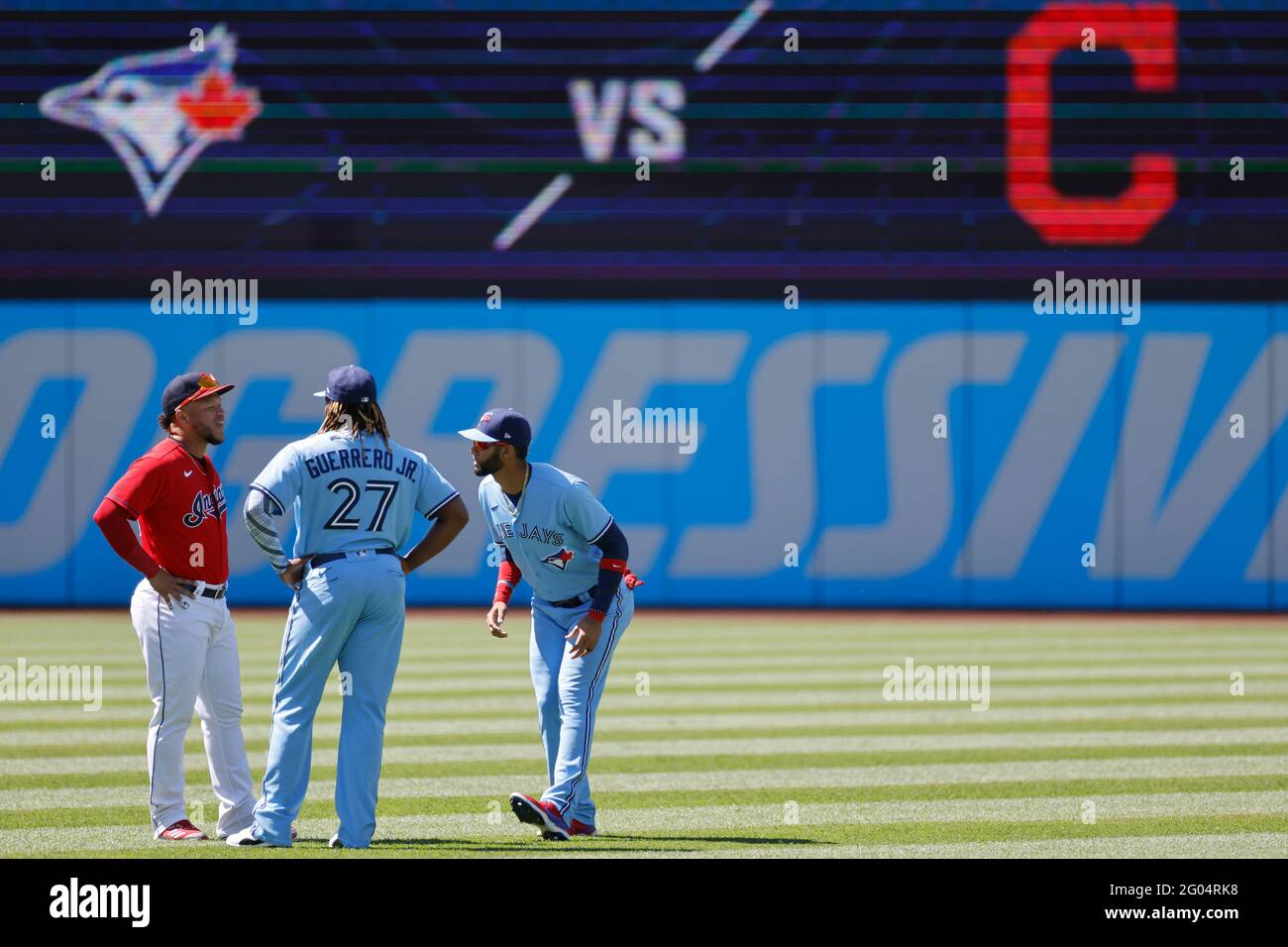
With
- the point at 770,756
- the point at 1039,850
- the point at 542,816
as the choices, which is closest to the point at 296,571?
the point at 542,816

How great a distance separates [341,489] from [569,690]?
147 cm

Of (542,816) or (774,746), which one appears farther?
(774,746)

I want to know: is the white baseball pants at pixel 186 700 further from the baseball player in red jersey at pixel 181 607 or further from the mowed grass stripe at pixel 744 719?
the mowed grass stripe at pixel 744 719

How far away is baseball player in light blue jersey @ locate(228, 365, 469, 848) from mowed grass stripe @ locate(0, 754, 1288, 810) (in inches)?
71.7

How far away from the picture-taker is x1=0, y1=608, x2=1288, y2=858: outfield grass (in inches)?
299

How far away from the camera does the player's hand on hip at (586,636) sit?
7578mm

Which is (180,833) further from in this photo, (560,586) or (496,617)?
(560,586)

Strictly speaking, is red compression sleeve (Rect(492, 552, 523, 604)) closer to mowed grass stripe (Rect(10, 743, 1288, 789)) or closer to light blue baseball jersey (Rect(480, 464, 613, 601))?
light blue baseball jersey (Rect(480, 464, 613, 601))

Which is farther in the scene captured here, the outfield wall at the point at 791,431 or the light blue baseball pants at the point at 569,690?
the outfield wall at the point at 791,431

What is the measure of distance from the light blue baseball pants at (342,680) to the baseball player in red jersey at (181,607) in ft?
1.54

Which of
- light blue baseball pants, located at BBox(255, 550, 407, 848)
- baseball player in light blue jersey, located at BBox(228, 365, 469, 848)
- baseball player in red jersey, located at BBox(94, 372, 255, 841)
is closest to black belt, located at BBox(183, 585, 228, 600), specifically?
baseball player in red jersey, located at BBox(94, 372, 255, 841)

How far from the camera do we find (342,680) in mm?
7094

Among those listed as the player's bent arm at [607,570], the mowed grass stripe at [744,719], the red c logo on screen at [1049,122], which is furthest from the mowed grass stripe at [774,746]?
the red c logo on screen at [1049,122]
